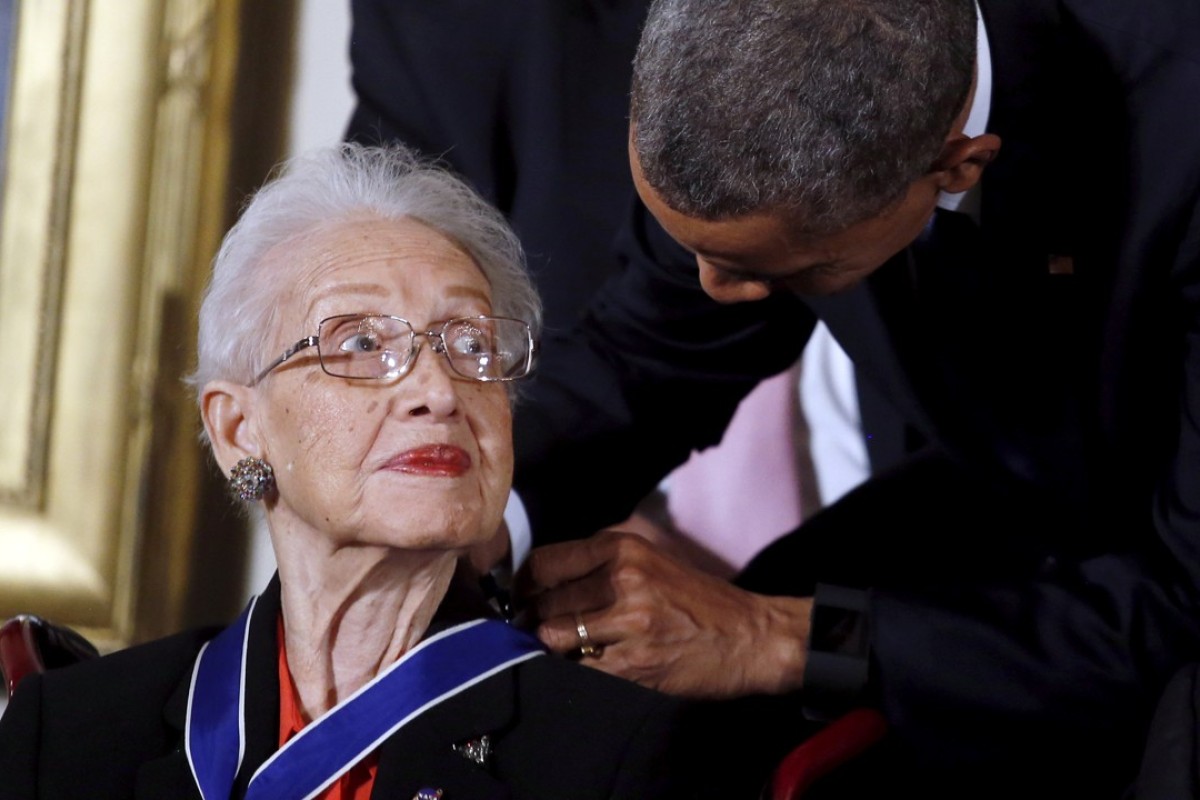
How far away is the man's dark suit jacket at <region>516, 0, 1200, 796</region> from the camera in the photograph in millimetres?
1767

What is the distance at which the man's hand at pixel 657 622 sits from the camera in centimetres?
178

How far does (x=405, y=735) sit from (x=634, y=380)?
3.10 feet

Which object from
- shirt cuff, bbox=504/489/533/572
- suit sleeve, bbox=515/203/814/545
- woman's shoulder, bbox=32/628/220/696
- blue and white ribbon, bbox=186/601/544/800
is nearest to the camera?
blue and white ribbon, bbox=186/601/544/800

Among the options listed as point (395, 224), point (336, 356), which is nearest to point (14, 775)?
point (336, 356)

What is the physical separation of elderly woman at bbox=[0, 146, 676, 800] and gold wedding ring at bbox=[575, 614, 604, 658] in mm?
154

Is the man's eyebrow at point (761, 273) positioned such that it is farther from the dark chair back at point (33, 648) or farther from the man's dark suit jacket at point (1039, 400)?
the dark chair back at point (33, 648)

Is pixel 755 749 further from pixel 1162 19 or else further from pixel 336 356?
pixel 1162 19

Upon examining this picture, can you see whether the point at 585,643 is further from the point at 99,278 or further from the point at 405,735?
the point at 99,278

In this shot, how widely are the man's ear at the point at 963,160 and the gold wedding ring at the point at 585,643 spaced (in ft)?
2.23

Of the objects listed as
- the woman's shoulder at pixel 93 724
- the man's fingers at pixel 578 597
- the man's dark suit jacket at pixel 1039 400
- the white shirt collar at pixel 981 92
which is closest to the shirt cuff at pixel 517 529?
the man's dark suit jacket at pixel 1039 400

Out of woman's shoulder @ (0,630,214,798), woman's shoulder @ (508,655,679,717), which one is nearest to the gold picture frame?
woman's shoulder @ (0,630,214,798)

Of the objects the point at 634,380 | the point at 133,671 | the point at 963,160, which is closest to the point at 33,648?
the point at 133,671

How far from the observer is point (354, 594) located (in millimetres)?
→ 1586

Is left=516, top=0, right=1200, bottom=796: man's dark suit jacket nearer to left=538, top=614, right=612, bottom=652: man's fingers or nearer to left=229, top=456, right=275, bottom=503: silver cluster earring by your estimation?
left=538, top=614, right=612, bottom=652: man's fingers
